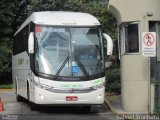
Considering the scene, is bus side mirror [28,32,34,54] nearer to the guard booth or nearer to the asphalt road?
the asphalt road

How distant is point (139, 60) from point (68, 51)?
2.60m

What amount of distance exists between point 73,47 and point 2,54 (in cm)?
2114

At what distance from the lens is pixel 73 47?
19062 mm

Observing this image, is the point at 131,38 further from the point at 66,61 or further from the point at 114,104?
the point at 114,104

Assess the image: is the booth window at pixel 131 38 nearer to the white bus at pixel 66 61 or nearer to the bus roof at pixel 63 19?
the white bus at pixel 66 61

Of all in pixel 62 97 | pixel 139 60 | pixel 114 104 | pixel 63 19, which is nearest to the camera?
pixel 62 97

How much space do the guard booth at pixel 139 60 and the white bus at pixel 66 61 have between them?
1.05 m

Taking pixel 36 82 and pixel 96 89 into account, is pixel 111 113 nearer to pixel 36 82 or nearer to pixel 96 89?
pixel 96 89

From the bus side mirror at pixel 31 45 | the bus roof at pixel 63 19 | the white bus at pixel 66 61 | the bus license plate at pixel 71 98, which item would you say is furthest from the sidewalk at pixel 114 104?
the bus side mirror at pixel 31 45

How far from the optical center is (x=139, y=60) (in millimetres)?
19469

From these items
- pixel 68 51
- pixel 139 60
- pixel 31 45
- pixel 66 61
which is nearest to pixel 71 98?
pixel 66 61

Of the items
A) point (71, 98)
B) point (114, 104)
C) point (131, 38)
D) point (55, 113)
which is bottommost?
point (114, 104)

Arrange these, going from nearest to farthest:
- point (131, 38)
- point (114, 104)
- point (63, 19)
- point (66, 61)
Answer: point (66, 61)
point (63, 19)
point (131, 38)
point (114, 104)

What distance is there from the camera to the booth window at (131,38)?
1971cm
